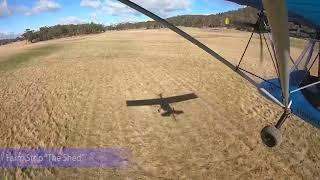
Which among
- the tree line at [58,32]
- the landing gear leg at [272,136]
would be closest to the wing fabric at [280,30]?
the landing gear leg at [272,136]

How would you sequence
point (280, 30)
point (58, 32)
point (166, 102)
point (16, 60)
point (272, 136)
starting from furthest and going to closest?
point (58, 32), point (16, 60), point (166, 102), point (272, 136), point (280, 30)

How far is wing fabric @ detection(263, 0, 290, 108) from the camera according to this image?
4.80 meters

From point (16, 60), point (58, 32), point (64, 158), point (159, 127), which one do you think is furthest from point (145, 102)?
point (58, 32)

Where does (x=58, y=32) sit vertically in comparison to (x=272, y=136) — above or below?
below

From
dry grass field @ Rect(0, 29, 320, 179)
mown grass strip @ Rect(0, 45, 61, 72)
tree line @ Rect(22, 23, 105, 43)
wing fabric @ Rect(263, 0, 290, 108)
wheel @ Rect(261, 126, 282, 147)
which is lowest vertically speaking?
tree line @ Rect(22, 23, 105, 43)

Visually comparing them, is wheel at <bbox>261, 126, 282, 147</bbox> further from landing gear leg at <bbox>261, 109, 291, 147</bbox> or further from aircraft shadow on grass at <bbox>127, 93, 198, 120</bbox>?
aircraft shadow on grass at <bbox>127, 93, 198, 120</bbox>

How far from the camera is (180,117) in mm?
14820

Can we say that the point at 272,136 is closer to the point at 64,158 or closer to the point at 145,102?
the point at 64,158

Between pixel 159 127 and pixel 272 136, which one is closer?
pixel 272 136

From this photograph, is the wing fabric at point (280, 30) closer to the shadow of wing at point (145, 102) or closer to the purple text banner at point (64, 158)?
the purple text banner at point (64, 158)

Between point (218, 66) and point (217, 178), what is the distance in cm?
1701

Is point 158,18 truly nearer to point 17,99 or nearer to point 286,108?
point 286,108

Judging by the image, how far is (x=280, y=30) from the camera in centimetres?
542

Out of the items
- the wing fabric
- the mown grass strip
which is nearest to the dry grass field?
the wing fabric
